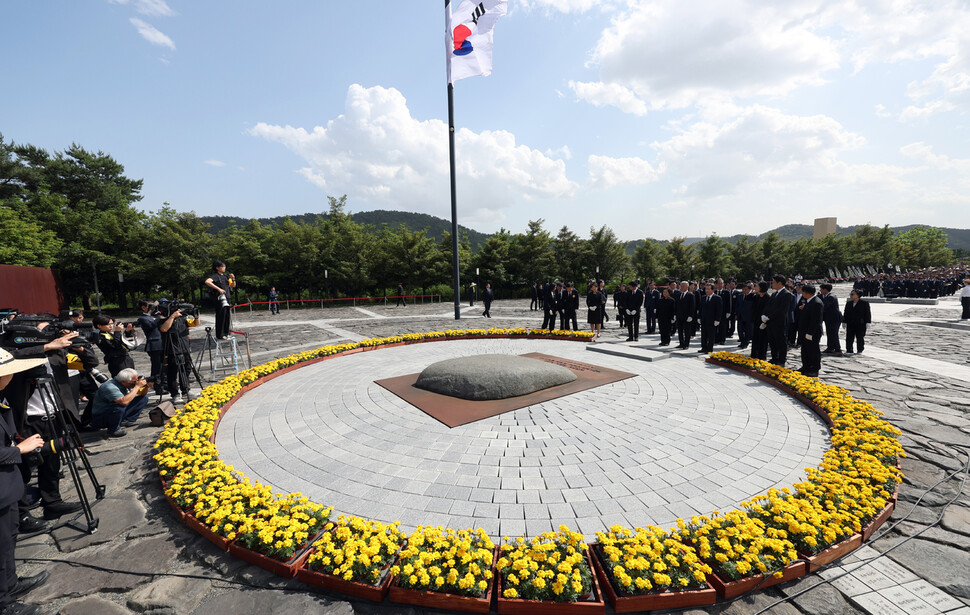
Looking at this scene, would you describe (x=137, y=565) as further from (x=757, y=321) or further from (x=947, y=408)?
(x=757, y=321)

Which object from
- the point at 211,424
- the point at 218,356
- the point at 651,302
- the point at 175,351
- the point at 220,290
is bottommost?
the point at 211,424

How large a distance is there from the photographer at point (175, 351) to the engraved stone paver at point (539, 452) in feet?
5.49

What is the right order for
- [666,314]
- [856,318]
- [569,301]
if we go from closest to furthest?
[856,318], [666,314], [569,301]

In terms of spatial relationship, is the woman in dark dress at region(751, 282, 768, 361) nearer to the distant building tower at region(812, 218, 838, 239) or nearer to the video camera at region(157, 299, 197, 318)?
the video camera at region(157, 299, 197, 318)

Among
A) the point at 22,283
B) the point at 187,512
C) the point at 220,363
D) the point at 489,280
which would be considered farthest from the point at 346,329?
the point at 489,280

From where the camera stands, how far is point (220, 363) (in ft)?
34.3

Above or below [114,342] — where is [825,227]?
above

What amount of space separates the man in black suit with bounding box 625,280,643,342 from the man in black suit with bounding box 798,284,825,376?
181 inches

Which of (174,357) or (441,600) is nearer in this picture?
(441,600)

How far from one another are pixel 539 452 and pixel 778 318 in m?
7.64

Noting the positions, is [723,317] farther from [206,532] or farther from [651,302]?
[206,532]

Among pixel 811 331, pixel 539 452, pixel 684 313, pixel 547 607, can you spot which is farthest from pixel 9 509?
pixel 684 313

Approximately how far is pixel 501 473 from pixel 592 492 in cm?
101

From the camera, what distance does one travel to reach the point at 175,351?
283 inches
